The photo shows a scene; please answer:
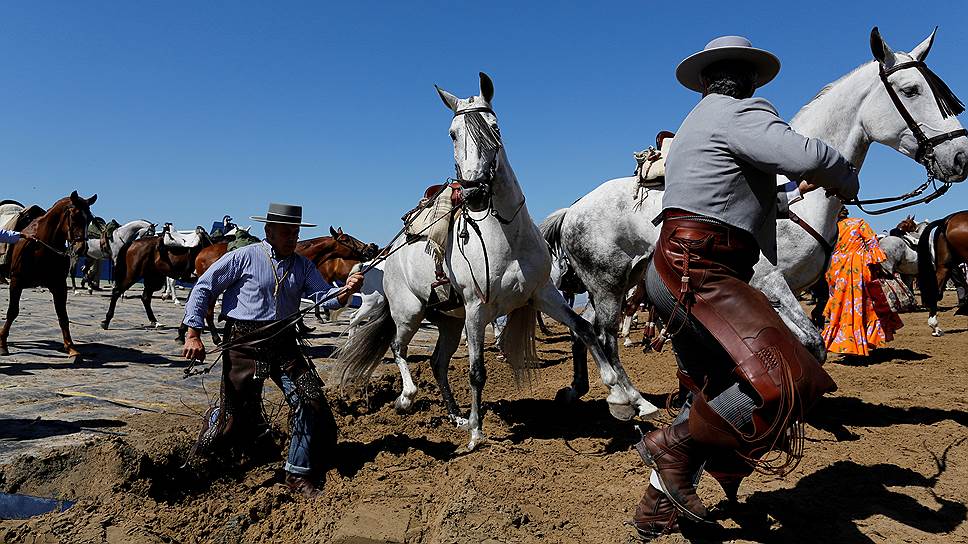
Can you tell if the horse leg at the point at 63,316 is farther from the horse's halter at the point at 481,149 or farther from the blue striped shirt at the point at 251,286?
the horse's halter at the point at 481,149

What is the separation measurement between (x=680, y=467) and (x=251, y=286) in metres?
2.89

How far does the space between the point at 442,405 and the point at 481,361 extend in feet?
4.72

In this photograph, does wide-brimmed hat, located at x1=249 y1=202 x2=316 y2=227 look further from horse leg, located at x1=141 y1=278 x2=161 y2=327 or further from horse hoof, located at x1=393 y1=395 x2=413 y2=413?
horse leg, located at x1=141 y1=278 x2=161 y2=327

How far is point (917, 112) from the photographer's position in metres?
4.15

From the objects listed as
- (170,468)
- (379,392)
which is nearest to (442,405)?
(379,392)

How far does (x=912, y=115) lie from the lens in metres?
4.16

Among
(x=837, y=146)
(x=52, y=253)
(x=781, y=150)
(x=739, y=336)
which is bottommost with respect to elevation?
(x=739, y=336)

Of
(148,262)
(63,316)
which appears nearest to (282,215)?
(63,316)

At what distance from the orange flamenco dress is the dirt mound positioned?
252 centimetres

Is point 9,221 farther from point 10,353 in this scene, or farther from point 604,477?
point 604,477

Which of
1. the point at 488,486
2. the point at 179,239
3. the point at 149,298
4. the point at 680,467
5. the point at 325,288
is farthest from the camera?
the point at 179,239

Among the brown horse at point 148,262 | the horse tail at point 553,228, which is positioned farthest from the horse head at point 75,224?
the horse tail at point 553,228

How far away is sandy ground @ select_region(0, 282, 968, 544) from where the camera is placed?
3162 millimetres

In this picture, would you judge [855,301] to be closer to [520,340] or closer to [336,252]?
[520,340]
